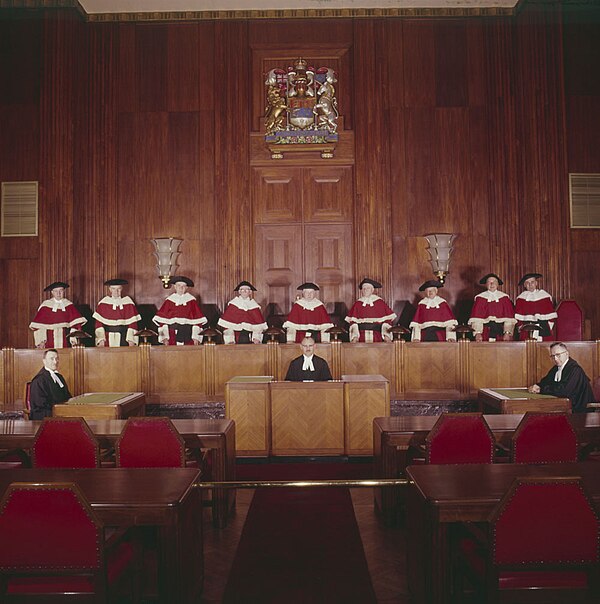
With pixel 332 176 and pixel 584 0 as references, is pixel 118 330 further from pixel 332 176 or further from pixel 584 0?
pixel 584 0

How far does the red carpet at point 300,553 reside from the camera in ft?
11.2

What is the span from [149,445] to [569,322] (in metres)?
7.82

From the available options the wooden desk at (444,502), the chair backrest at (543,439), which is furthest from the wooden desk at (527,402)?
the wooden desk at (444,502)

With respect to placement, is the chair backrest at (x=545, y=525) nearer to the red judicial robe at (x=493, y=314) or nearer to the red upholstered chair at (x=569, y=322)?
the red judicial robe at (x=493, y=314)

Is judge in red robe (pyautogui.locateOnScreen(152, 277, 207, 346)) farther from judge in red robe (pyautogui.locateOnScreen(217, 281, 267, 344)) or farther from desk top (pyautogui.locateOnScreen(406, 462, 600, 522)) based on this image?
desk top (pyautogui.locateOnScreen(406, 462, 600, 522))

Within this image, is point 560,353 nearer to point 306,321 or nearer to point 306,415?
point 306,415

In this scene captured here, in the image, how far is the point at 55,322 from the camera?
30.6 ft

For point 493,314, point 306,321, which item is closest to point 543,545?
point 306,321

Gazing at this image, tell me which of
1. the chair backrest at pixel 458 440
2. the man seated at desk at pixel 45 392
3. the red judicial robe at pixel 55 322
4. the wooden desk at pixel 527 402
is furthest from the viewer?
the red judicial robe at pixel 55 322

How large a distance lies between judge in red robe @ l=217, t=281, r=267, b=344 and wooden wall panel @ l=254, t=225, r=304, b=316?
1.15 metres

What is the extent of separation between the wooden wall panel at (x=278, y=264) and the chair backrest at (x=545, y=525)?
8.27 meters

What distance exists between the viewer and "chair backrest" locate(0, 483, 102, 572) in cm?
243

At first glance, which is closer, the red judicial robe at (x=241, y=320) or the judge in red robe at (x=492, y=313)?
the red judicial robe at (x=241, y=320)

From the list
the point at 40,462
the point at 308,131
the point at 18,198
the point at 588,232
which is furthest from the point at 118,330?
the point at 588,232
